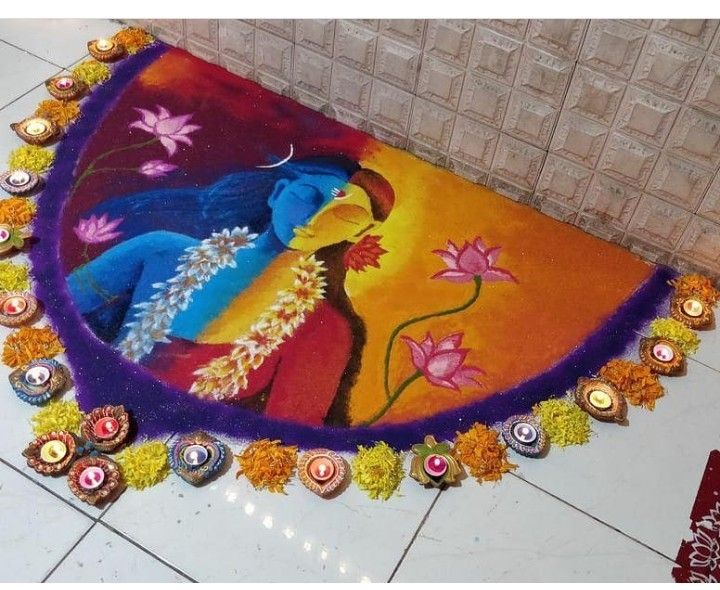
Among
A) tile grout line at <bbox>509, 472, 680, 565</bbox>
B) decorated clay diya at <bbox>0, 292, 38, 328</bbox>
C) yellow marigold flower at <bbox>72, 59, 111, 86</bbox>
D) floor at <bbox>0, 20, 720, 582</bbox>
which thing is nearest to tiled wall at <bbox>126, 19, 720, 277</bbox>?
yellow marigold flower at <bbox>72, 59, 111, 86</bbox>

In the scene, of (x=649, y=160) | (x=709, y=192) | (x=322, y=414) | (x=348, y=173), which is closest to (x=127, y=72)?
(x=348, y=173)

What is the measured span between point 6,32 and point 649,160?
1.77 meters

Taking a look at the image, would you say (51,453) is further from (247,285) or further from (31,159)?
(31,159)

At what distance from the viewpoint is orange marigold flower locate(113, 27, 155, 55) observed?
2.17 metres

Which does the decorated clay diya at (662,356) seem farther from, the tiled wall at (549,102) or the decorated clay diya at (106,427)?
the decorated clay diya at (106,427)

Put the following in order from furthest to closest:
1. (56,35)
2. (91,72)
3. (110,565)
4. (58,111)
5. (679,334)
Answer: (56,35), (91,72), (58,111), (679,334), (110,565)

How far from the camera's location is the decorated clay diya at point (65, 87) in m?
2.01

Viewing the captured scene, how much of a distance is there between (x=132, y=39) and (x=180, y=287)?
0.90m

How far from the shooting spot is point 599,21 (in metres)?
1.52

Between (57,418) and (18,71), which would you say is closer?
(57,418)

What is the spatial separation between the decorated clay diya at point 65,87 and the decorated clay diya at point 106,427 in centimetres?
96

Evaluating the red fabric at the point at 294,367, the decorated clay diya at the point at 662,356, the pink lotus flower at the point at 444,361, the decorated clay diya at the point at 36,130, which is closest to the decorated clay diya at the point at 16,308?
the red fabric at the point at 294,367

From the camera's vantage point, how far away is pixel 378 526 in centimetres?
137

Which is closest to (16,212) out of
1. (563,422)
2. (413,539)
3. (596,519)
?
(413,539)
